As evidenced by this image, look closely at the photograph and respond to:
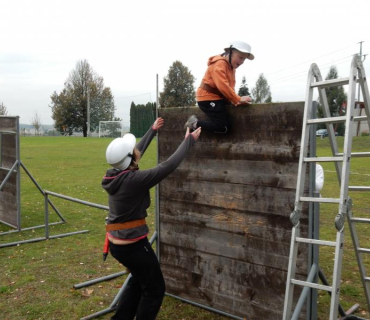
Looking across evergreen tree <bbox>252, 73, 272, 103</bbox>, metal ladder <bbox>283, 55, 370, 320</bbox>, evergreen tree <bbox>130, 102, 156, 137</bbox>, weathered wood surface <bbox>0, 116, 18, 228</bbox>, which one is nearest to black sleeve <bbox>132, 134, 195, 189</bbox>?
metal ladder <bbox>283, 55, 370, 320</bbox>

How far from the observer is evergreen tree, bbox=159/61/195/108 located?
233ft

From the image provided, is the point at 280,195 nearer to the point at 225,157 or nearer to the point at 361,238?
the point at 225,157

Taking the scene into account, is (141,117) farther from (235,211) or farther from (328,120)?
(328,120)

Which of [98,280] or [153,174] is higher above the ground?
[153,174]

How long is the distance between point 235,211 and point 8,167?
5.83 meters

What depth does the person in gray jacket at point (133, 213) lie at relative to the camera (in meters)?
3.80

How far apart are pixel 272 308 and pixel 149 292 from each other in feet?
4.34

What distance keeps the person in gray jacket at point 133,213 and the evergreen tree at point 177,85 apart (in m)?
66.9

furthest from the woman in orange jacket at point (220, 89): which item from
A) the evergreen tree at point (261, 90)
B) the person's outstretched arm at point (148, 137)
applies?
the evergreen tree at point (261, 90)

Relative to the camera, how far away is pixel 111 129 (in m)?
61.6

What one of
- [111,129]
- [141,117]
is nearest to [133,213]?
[111,129]

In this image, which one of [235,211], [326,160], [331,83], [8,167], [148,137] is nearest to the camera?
[326,160]

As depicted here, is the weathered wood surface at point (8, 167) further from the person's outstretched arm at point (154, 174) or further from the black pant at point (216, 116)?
the person's outstretched arm at point (154, 174)

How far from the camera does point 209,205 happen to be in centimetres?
477
